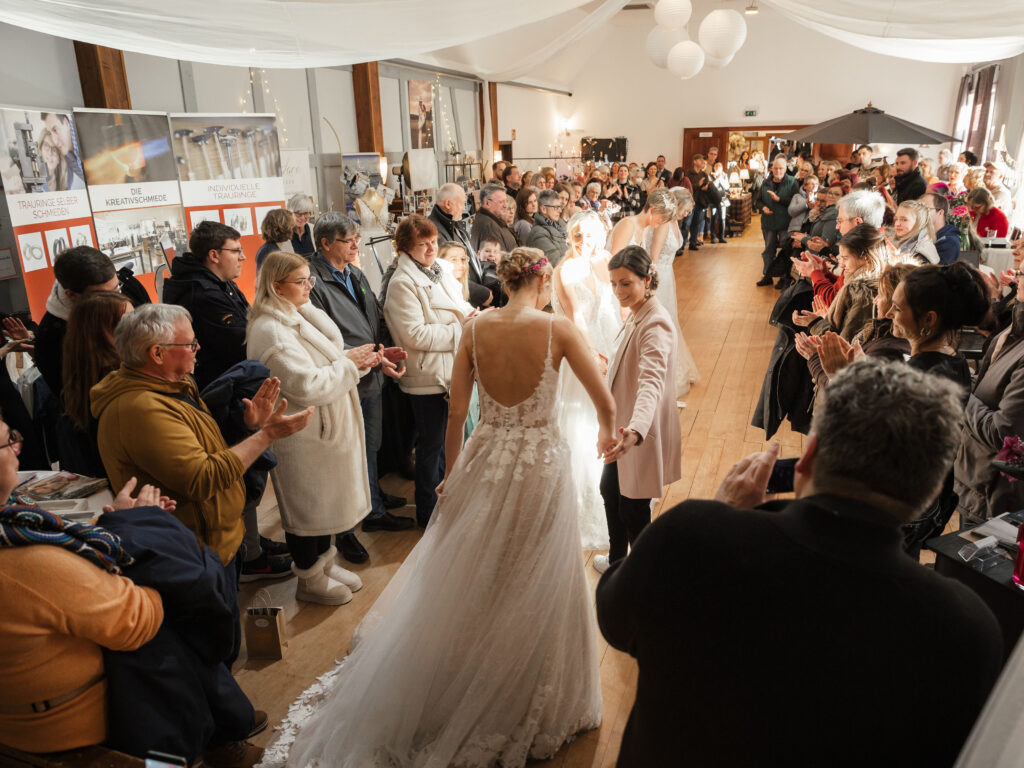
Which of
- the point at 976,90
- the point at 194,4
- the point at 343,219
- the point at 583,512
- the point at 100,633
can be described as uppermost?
the point at 976,90

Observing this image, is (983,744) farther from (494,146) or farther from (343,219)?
(494,146)

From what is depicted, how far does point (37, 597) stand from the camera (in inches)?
52.9

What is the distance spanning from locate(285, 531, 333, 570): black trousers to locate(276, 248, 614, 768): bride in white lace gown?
0.72 meters

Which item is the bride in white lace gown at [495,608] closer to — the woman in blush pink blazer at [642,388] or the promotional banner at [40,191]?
the woman in blush pink blazer at [642,388]

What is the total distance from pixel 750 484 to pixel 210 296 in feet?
8.51

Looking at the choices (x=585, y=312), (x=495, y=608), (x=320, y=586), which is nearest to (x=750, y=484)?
(x=495, y=608)

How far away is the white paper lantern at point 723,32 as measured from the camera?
6364mm

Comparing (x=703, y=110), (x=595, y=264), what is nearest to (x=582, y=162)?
(x=703, y=110)

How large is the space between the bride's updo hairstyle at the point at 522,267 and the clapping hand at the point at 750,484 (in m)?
1.26

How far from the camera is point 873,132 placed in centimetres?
732

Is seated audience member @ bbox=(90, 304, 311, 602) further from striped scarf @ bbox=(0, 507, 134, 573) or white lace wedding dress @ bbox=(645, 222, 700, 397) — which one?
white lace wedding dress @ bbox=(645, 222, 700, 397)

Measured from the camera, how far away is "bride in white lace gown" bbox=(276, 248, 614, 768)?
2.13m

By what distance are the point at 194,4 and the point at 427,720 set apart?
250 cm

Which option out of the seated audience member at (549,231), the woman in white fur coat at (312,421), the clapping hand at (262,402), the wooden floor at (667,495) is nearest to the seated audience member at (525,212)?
the seated audience member at (549,231)
